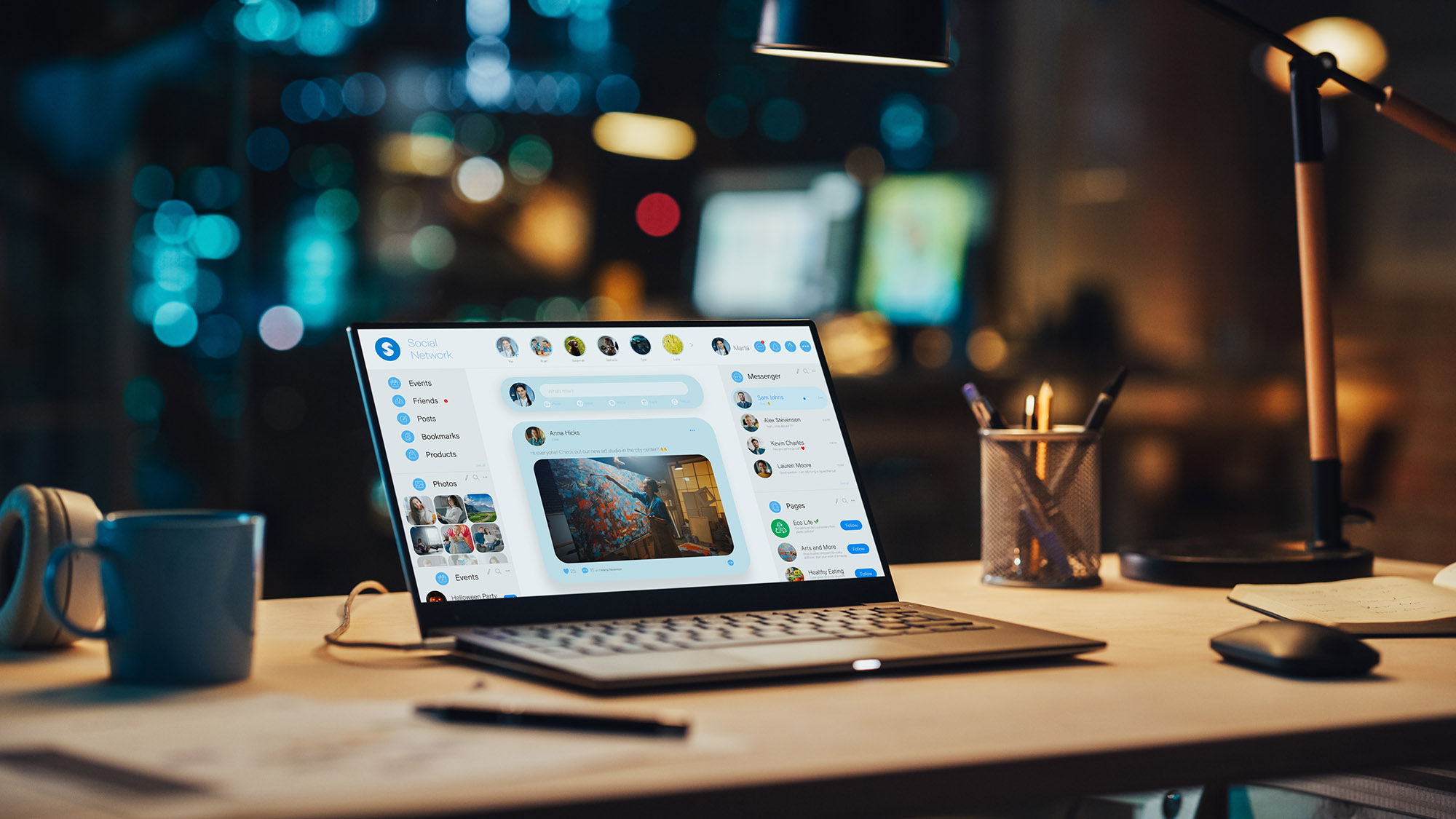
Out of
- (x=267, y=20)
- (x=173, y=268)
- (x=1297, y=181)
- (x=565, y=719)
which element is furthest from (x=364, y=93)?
(x=565, y=719)

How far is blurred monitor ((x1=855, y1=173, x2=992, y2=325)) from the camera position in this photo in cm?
425

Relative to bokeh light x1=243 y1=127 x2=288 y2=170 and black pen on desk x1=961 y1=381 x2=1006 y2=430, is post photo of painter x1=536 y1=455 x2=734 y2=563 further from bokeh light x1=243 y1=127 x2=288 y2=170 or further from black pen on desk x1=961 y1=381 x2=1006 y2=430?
bokeh light x1=243 y1=127 x2=288 y2=170

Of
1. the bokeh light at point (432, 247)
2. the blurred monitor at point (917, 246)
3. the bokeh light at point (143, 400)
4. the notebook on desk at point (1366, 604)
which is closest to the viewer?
the notebook on desk at point (1366, 604)

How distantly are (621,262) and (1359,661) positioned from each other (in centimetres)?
355

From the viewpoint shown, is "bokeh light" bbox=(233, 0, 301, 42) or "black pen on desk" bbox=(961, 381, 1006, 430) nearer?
A: "black pen on desk" bbox=(961, 381, 1006, 430)

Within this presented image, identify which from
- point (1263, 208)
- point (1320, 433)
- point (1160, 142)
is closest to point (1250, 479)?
point (1263, 208)

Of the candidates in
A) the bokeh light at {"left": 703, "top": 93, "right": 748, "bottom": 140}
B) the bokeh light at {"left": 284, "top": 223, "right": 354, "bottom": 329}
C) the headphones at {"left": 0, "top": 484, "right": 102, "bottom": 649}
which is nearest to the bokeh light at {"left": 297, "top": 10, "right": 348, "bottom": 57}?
the bokeh light at {"left": 284, "top": 223, "right": 354, "bottom": 329}

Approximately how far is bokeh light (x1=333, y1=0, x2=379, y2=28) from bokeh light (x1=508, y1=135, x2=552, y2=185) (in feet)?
1.83

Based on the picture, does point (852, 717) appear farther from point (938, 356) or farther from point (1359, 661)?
point (938, 356)

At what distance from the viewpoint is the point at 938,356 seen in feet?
14.1

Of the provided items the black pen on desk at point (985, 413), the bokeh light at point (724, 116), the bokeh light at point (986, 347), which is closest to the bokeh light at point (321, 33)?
the bokeh light at point (724, 116)

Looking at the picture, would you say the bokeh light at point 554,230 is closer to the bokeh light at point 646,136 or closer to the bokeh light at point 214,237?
the bokeh light at point 646,136

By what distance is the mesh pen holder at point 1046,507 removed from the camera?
1.07 meters

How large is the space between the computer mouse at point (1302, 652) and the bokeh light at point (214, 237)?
3193 mm
